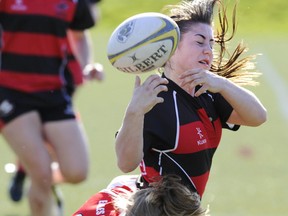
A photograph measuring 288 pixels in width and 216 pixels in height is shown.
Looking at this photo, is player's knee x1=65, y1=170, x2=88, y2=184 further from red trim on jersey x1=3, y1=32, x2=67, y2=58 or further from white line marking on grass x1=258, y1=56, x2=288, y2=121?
white line marking on grass x1=258, y1=56, x2=288, y2=121

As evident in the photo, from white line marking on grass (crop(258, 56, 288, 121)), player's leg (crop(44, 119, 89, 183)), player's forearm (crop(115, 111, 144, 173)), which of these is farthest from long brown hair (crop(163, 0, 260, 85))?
white line marking on grass (crop(258, 56, 288, 121))

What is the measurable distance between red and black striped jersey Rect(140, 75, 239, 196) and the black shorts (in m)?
1.79

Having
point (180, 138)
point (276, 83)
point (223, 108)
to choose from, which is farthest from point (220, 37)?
point (276, 83)

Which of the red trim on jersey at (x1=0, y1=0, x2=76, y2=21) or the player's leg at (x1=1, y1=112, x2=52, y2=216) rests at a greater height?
the red trim on jersey at (x1=0, y1=0, x2=76, y2=21)

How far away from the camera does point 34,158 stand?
6031 mm

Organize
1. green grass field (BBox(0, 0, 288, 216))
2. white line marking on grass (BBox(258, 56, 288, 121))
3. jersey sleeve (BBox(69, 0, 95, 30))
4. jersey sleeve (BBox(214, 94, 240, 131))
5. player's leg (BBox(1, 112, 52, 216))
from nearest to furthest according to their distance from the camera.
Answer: jersey sleeve (BBox(214, 94, 240, 131)) → player's leg (BBox(1, 112, 52, 216)) → jersey sleeve (BBox(69, 0, 95, 30)) → green grass field (BBox(0, 0, 288, 216)) → white line marking on grass (BBox(258, 56, 288, 121))

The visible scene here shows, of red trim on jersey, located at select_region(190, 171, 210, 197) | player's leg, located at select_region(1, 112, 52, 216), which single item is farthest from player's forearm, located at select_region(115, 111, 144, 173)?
player's leg, located at select_region(1, 112, 52, 216)

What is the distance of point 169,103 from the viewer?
177 inches

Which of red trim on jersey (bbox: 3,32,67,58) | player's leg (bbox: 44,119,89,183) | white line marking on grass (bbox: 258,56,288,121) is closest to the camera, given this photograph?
player's leg (bbox: 44,119,89,183)

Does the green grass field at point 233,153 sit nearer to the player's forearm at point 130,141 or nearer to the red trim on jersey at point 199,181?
the red trim on jersey at point 199,181

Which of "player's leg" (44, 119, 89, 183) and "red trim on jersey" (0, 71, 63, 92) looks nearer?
"player's leg" (44, 119, 89, 183)

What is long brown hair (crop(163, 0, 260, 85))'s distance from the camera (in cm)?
478

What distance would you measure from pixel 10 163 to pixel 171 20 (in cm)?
472

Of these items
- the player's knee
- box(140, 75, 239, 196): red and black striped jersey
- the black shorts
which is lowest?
the player's knee
